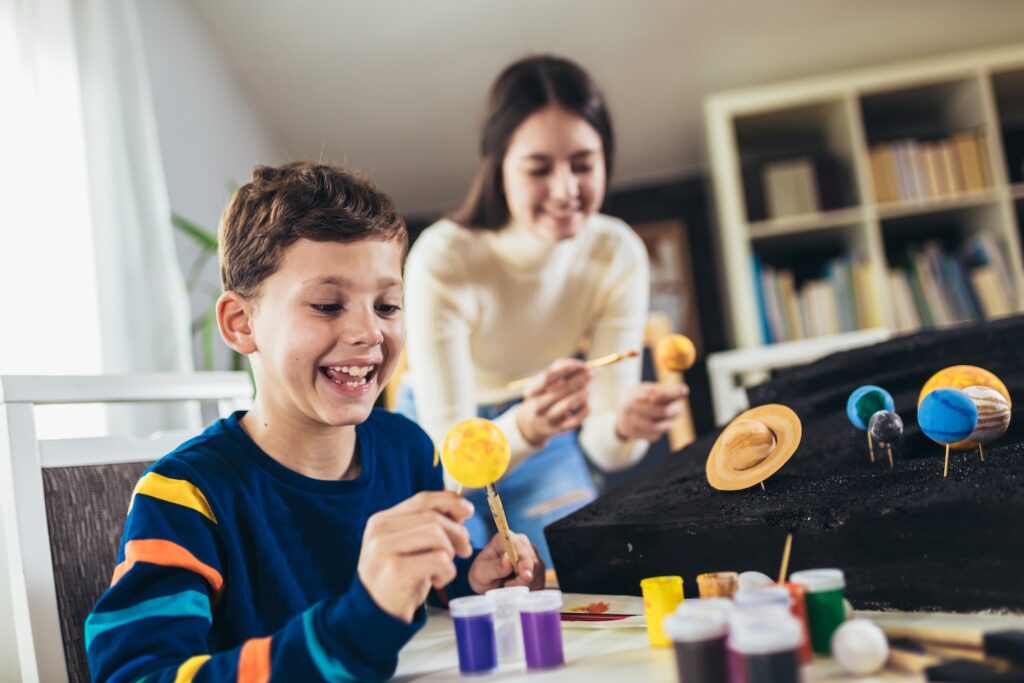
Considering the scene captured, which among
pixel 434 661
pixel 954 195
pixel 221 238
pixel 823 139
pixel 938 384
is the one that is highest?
pixel 823 139

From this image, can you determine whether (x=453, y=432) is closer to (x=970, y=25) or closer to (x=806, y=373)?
(x=806, y=373)

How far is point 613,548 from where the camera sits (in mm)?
906

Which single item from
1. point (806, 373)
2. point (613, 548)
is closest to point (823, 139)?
point (806, 373)

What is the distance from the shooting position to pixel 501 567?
980 millimetres

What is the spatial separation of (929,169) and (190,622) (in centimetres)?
304

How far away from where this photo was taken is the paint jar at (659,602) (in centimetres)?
70

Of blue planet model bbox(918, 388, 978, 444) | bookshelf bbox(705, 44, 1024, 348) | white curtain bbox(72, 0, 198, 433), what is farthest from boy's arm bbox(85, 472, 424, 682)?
bookshelf bbox(705, 44, 1024, 348)

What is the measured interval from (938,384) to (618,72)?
2.24m

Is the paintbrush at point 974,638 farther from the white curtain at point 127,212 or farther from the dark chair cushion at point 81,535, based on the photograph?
the white curtain at point 127,212

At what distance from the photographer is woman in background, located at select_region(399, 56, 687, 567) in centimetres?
168

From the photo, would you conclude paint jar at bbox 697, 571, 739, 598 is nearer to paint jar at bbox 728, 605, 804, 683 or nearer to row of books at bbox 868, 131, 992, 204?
paint jar at bbox 728, 605, 804, 683

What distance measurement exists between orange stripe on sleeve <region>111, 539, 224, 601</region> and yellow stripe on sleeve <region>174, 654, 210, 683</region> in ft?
0.33

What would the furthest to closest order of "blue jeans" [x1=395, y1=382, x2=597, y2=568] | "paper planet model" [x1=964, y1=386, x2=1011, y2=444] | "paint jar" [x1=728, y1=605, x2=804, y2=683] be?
1. "blue jeans" [x1=395, y1=382, x2=597, y2=568]
2. "paper planet model" [x1=964, y1=386, x2=1011, y2=444]
3. "paint jar" [x1=728, y1=605, x2=804, y2=683]

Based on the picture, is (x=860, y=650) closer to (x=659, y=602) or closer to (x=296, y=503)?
(x=659, y=602)
